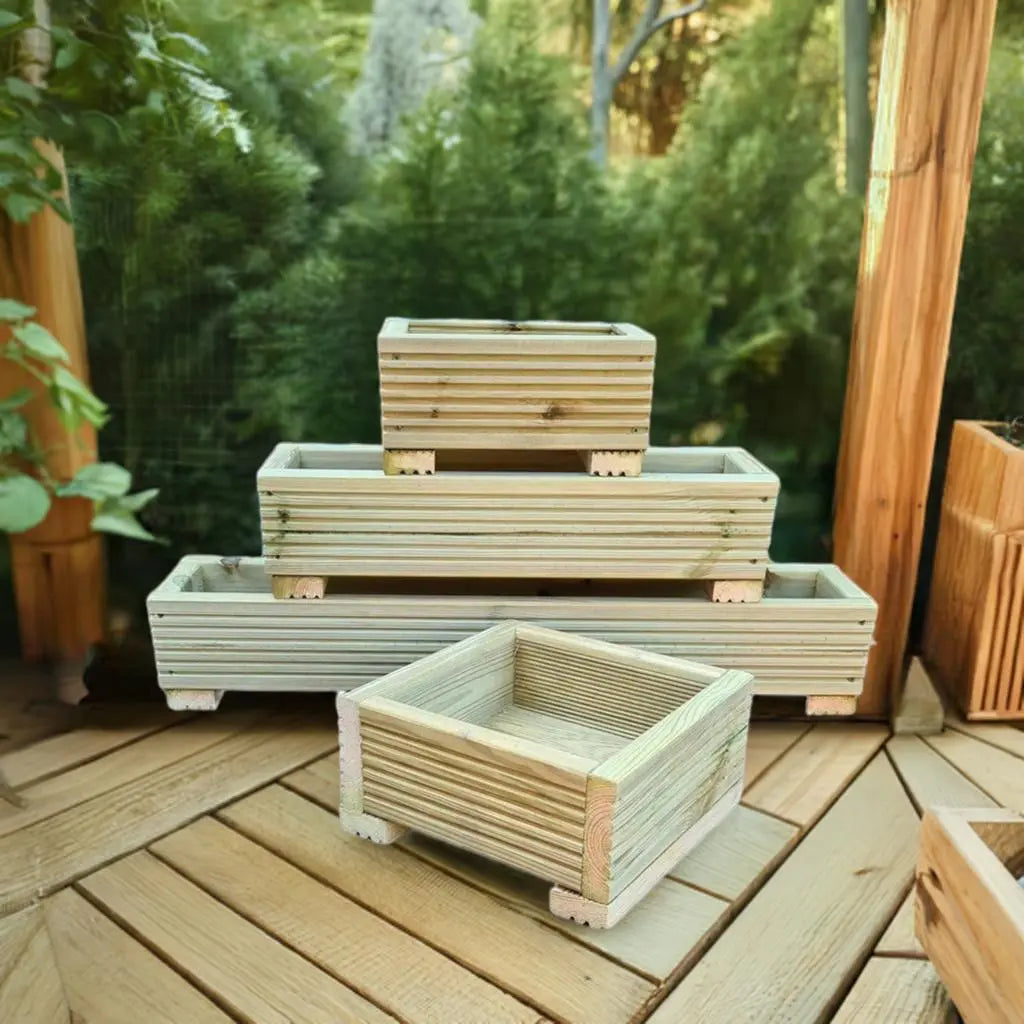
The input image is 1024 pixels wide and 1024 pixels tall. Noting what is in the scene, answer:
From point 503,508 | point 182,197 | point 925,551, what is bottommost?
point 925,551

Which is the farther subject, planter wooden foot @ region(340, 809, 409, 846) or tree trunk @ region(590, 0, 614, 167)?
tree trunk @ region(590, 0, 614, 167)

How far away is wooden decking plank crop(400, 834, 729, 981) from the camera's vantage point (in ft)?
5.97

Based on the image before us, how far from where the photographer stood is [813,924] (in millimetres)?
1916

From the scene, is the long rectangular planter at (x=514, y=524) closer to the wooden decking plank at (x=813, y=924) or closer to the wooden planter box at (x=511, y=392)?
the wooden planter box at (x=511, y=392)

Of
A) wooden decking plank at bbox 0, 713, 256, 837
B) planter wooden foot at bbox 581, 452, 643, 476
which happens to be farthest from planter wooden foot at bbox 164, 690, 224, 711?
planter wooden foot at bbox 581, 452, 643, 476

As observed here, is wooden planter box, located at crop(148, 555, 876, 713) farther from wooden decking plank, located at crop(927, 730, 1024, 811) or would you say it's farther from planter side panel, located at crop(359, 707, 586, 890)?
planter side panel, located at crop(359, 707, 586, 890)

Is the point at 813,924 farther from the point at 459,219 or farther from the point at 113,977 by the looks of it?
the point at 459,219

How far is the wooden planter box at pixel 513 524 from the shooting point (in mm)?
2363

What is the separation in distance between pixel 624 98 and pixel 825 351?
3.03 ft

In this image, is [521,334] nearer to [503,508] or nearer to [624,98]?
[503,508]

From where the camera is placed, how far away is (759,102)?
9.14ft

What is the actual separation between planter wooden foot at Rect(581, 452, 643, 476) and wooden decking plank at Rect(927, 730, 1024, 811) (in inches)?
44.2

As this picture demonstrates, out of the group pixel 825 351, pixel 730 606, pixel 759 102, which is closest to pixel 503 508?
pixel 730 606

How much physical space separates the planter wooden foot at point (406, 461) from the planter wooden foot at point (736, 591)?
30.0 inches
